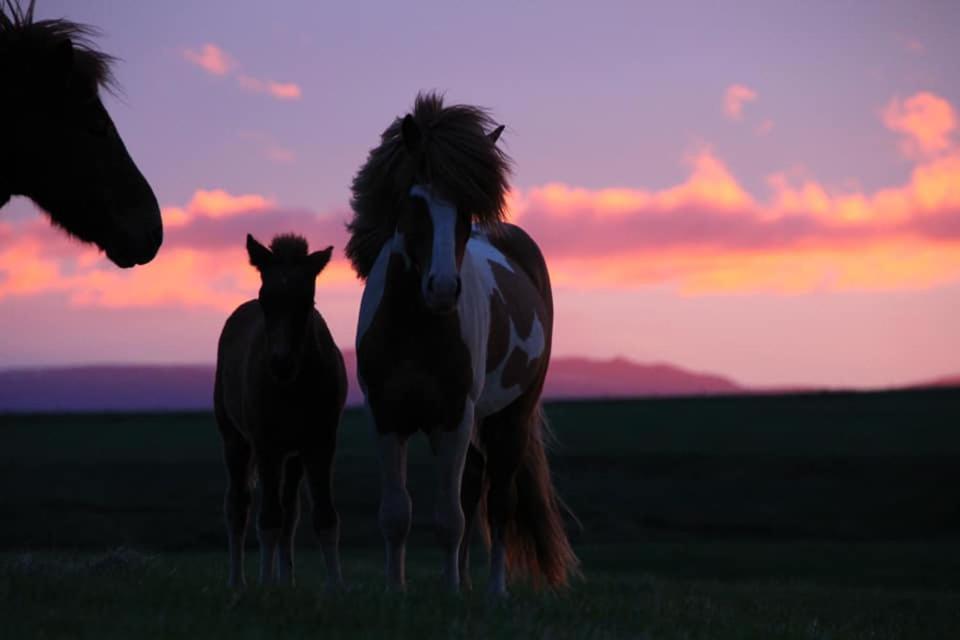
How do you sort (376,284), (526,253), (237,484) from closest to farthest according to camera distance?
1. (376,284)
2. (237,484)
3. (526,253)

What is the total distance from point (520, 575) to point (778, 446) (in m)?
25.9

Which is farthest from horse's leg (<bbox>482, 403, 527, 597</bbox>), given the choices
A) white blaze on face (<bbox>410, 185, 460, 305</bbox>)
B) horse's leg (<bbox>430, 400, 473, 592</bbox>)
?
white blaze on face (<bbox>410, 185, 460, 305</bbox>)

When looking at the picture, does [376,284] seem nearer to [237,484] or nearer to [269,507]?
[269,507]

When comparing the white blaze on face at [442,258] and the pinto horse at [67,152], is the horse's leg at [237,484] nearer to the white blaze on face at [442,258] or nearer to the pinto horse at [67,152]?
the white blaze on face at [442,258]

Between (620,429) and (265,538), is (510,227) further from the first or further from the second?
(620,429)

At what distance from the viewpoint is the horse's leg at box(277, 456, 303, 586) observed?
9516 millimetres

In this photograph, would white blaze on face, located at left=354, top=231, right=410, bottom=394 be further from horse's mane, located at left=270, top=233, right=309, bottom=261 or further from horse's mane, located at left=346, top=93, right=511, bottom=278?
horse's mane, located at left=270, top=233, right=309, bottom=261

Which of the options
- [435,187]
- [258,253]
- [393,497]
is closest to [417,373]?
[393,497]

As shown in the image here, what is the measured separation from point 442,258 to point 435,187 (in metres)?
0.64

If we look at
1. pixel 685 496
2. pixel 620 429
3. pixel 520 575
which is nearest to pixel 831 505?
pixel 685 496

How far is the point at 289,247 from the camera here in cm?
935

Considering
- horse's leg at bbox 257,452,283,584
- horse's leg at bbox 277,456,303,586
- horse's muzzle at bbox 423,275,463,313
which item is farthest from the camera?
horse's leg at bbox 277,456,303,586

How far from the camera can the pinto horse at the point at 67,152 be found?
6.41 meters

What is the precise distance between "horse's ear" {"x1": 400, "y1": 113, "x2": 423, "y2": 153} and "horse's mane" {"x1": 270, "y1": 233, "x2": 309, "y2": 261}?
161cm
